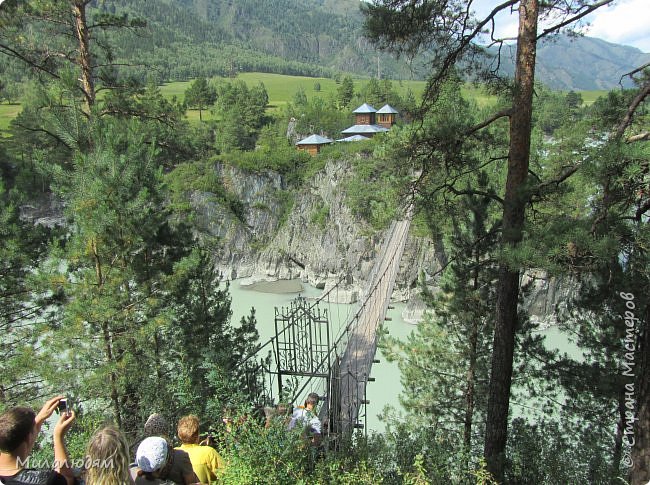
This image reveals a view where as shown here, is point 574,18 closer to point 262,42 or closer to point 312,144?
point 312,144

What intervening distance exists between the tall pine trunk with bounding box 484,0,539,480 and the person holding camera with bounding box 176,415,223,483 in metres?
2.18

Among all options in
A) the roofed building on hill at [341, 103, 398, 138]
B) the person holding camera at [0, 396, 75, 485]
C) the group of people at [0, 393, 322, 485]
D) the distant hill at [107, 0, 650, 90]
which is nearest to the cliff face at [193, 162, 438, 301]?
the roofed building on hill at [341, 103, 398, 138]

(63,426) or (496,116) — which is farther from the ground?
(496,116)

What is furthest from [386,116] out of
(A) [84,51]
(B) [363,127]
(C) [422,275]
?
(A) [84,51]

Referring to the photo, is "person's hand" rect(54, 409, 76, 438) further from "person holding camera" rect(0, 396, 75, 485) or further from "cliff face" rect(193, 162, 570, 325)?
"cliff face" rect(193, 162, 570, 325)

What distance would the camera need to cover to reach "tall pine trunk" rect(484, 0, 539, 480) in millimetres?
3182

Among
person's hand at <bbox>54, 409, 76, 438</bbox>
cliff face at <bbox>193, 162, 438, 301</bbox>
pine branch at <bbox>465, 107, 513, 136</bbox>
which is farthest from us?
cliff face at <bbox>193, 162, 438, 301</bbox>

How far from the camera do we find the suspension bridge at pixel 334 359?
3596 millimetres

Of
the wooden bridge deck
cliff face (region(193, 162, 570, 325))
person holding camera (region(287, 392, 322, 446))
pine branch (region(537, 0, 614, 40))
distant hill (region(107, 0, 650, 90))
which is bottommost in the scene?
cliff face (region(193, 162, 570, 325))

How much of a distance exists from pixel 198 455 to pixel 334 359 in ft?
10.3

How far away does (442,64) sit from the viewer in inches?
150

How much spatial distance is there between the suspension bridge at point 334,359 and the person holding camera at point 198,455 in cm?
54

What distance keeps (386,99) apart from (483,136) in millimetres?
29597

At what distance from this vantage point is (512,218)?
10.9ft
